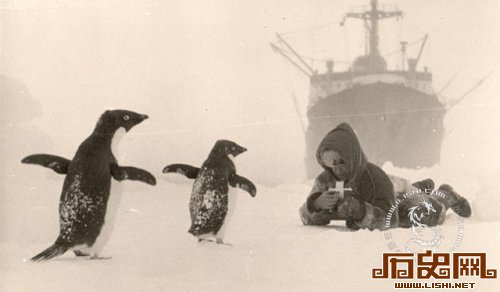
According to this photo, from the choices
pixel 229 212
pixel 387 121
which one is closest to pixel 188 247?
pixel 229 212

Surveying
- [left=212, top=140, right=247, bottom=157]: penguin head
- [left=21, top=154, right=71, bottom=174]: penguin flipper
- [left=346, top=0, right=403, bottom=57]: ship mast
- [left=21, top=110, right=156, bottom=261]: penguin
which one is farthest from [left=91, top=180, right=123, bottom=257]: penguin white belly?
[left=346, top=0, right=403, bottom=57]: ship mast

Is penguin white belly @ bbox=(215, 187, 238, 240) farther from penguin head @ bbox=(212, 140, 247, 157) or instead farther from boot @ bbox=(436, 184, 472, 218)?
boot @ bbox=(436, 184, 472, 218)

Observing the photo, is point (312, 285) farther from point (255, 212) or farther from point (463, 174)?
point (463, 174)

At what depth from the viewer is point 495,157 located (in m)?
2.21

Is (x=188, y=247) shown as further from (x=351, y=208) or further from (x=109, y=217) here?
(x=351, y=208)

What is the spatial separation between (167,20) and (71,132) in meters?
0.41

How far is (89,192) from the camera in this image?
204 centimetres

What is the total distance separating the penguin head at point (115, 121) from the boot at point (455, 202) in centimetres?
88

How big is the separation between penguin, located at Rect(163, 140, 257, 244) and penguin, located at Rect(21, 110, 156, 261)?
116mm

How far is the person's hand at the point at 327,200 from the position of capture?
211 cm

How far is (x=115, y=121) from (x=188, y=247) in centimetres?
40

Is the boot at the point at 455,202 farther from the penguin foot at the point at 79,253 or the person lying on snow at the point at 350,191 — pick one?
the penguin foot at the point at 79,253

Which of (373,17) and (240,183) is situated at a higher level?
(373,17)

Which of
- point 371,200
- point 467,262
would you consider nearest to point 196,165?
point 371,200
